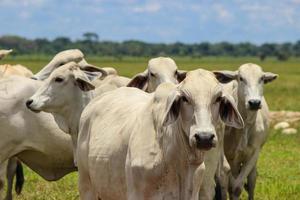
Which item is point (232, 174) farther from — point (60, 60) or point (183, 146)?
point (183, 146)

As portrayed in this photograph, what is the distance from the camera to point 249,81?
39.3 ft

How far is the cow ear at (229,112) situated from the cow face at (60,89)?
135 inches

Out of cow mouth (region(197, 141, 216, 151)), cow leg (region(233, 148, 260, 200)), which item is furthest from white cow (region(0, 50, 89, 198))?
cow mouth (region(197, 141, 216, 151))

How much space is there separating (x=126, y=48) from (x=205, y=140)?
172790 mm

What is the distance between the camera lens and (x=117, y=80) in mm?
11461

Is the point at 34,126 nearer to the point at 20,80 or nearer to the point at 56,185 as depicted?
the point at 20,80

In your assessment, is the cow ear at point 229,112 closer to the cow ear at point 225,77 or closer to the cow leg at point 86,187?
the cow leg at point 86,187

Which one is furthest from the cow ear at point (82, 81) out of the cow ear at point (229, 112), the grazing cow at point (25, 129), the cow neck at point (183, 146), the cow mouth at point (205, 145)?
the cow mouth at point (205, 145)

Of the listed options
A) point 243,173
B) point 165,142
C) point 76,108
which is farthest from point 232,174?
point 165,142

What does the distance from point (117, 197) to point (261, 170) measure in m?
8.22

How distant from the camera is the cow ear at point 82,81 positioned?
392 inches

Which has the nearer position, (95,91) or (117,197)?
(117,197)

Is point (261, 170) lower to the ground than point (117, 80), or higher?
lower

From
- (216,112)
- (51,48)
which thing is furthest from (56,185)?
(51,48)
